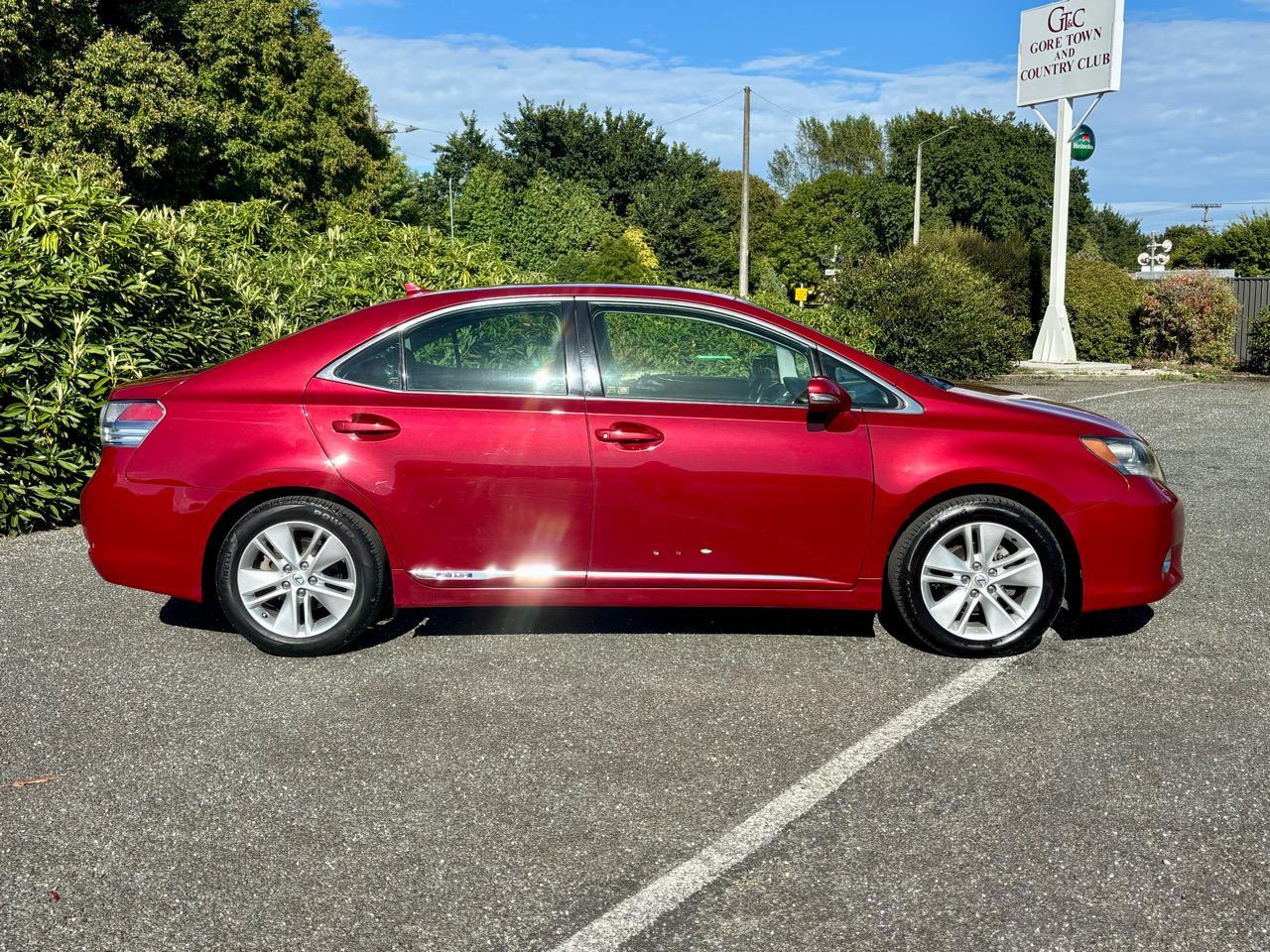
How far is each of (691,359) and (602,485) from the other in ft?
2.34

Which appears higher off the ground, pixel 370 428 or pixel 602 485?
pixel 370 428

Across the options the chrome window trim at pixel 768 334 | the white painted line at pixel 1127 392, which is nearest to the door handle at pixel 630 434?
the chrome window trim at pixel 768 334

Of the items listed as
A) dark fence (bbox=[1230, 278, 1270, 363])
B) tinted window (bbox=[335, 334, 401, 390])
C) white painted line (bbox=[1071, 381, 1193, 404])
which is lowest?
white painted line (bbox=[1071, 381, 1193, 404])

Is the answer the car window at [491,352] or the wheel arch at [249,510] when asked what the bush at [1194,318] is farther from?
the wheel arch at [249,510]

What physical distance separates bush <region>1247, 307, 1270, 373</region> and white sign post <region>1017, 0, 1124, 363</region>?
355 centimetres

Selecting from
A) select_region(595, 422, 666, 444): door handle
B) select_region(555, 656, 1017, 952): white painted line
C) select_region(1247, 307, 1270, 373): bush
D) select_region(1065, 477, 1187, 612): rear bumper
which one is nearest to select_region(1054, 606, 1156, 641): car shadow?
select_region(1065, 477, 1187, 612): rear bumper

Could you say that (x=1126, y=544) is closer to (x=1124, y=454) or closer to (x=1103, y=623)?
(x=1124, y=454)

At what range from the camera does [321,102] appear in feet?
132

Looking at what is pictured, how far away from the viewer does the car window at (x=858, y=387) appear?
4.84 metres

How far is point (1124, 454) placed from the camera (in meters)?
4.92

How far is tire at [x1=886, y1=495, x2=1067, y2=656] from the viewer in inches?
188

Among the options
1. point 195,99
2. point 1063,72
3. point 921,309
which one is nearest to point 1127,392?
point 921,309

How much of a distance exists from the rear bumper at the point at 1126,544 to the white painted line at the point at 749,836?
2.60 feet

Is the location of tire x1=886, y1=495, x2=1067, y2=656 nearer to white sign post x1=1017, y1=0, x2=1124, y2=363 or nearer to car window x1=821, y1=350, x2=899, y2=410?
car window x1=821, y1=350, x2=899, y2=410
